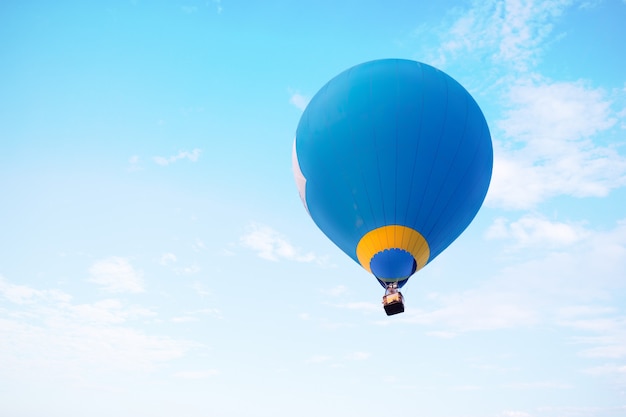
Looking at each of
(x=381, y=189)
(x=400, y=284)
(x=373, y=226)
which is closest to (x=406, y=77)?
(x=381, y=189)

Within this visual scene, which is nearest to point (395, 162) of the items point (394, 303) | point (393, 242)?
point (393, 242)

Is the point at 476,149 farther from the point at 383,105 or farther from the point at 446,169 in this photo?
the point at 383,105

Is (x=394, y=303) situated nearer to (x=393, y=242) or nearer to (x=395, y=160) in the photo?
(x=393, y=242)

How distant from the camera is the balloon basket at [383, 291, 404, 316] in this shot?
15953 millimetres

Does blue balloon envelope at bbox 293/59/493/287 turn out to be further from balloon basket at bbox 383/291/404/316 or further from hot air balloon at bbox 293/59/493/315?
balloon basket at bbox 383/291/404/316

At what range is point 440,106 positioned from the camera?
52.3ft

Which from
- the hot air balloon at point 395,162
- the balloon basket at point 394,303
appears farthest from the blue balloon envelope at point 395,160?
the balloon basket at point 394,303

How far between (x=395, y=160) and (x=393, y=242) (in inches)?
105

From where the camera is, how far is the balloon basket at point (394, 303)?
15953 mm

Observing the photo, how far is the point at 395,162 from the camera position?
50.8 ft

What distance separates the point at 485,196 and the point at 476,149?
2407 millimetres

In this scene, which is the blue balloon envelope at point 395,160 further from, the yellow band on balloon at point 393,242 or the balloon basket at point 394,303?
the balloon basket at point 394,303

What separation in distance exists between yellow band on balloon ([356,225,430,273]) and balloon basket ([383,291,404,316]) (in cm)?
113

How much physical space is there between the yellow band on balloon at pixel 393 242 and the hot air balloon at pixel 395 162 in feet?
0.11
